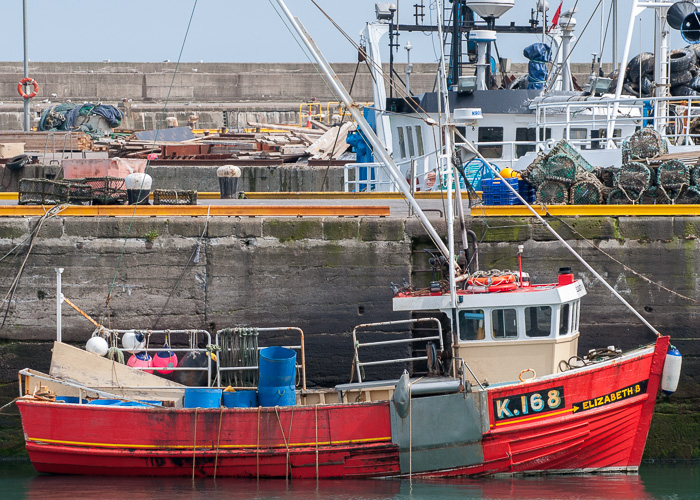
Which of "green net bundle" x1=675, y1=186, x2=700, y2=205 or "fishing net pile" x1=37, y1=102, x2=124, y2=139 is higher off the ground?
"fishing net pile" x1=37, y1=102, x2=124, y2=139

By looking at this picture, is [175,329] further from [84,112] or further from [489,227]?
[84,112]

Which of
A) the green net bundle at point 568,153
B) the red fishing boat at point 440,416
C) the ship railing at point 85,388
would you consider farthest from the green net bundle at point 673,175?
the ship railing at point 85,388

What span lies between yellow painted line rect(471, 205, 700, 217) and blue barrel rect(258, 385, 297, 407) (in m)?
3.35

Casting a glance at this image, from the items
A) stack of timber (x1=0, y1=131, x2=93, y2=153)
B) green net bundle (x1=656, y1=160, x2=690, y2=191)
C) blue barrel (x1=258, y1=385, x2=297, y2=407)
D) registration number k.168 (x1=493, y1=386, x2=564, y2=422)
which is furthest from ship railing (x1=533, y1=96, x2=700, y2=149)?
stack of timber (x1=0, y1=131, x2=93, y2=153)

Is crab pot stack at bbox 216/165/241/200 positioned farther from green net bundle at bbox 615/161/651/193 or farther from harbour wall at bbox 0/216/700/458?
green net bundle at bbox 615/161/651/193

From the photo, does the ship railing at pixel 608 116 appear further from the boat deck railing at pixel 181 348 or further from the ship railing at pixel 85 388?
the ship railing at pixel 85 388

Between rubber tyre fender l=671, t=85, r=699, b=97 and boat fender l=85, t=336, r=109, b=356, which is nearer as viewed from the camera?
boat fender l=85, t=336, r=109, b=356

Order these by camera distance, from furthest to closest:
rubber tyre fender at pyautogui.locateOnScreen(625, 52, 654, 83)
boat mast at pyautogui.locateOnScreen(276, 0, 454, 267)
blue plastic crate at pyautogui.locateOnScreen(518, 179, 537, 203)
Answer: rubber tyre fender at pyautogui.locateOnScreen(625, 52, 654, 83), blue plastic crate at pyautogui.locateOnScreen(518, 179, 537, 203), boat mast at pyautogui.locateOnScreen(276, 0, 454, 267)

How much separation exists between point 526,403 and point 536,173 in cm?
405

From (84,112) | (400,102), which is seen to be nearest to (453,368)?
(400,102)

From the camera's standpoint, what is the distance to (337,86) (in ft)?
34.5

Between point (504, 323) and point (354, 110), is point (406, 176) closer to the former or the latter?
point (354, 110)

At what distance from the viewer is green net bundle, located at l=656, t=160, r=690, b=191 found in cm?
1216

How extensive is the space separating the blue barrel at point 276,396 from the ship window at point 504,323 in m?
2.21
